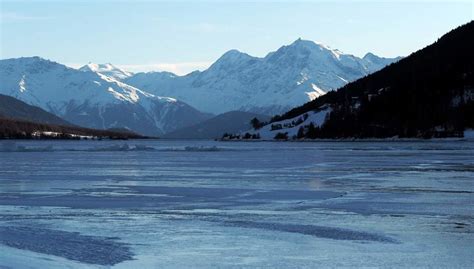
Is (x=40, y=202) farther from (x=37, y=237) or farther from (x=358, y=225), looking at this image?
(x=358, y=225)

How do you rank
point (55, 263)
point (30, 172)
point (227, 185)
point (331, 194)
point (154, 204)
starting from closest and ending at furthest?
point (55, 263) < point (154, 204) < point (331, 194) < point (227, 185) < point (30, 172)

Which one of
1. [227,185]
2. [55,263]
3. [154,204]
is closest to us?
[55,263]

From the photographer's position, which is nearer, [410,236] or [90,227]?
[410,236]

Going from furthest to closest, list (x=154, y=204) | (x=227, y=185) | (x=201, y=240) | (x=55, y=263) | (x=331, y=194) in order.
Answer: (x=227, y=185)
(x=331, y=194)
(x=154, y=204)
(x=201, y=240)
(x=55, y=263)

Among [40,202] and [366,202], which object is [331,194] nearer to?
[366,202]

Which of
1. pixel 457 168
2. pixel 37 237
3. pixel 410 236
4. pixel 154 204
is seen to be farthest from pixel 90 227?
pixel 457 168

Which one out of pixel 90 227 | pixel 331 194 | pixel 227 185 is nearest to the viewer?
pixel 90 227

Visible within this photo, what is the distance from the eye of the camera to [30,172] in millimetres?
54344

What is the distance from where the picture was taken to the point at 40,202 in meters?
33.2

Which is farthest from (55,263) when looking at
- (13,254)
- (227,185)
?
(227,185)

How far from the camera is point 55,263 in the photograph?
19594 mm

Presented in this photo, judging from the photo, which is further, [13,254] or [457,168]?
[457,168]

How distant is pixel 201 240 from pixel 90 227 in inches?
180

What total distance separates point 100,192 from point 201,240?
16.4 metres
